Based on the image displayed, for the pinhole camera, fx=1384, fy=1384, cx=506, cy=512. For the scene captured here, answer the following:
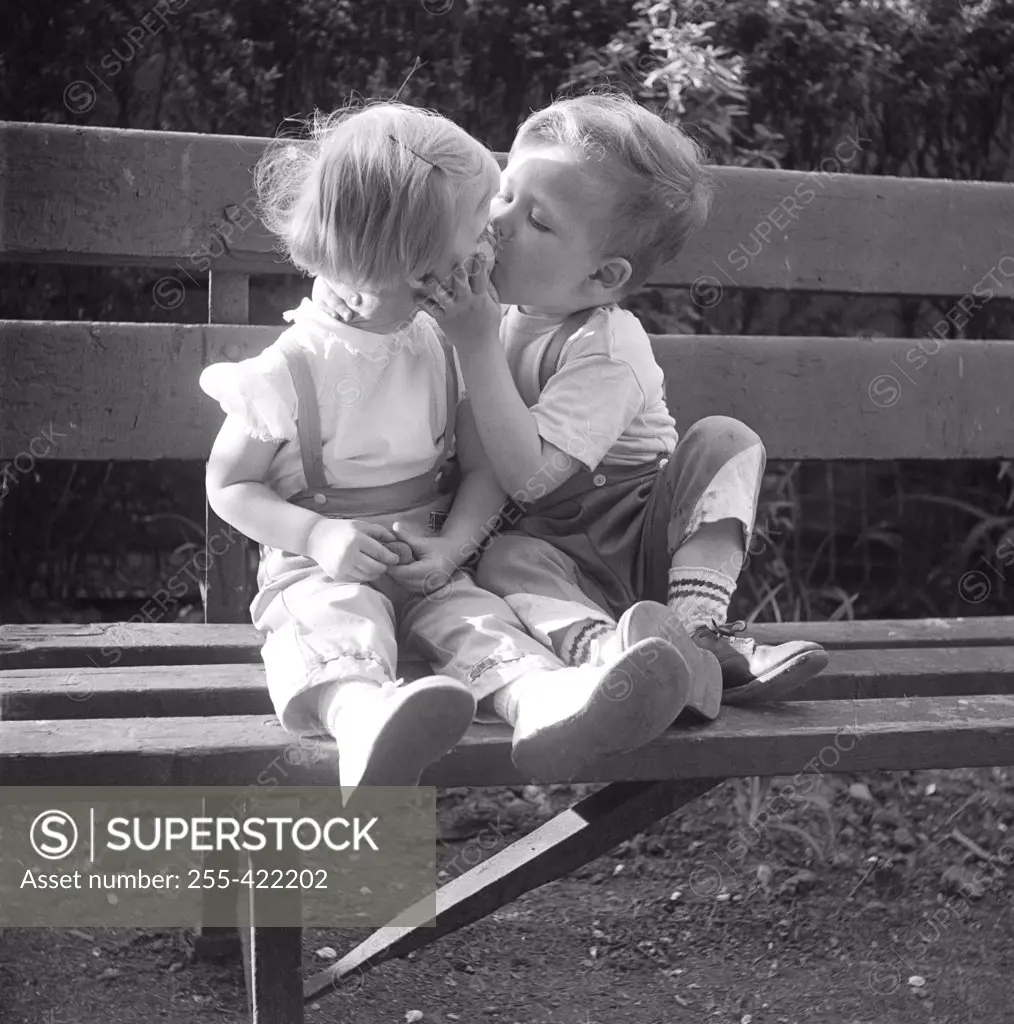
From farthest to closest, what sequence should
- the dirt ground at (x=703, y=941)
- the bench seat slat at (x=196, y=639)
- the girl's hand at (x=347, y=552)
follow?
the dirt ground at (x=703, y=941) < the bench seat slat at (x=196, y=639) < the girl's hand at (x=347, y=552)

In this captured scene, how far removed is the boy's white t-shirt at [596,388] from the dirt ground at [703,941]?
110cm

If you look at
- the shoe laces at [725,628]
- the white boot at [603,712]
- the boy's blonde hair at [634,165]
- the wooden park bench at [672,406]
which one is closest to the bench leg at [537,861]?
the wooden park bench at [672,406]

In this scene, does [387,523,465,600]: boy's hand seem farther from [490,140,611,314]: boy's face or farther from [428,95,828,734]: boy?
[490,140,611,314]: boy's face

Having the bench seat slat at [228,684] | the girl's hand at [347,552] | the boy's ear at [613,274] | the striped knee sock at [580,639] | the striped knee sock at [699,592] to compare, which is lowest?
the bench seat slat at [228,684]

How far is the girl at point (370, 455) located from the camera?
5.58 ft

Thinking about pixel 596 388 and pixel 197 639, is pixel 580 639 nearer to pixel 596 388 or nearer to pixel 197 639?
pixel 596 388

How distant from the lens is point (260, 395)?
1867mm

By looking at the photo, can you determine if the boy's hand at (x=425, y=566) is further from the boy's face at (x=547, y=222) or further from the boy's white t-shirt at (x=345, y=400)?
the boy's face at (x=547, y=222)

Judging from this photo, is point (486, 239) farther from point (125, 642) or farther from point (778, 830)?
point (778, 830)

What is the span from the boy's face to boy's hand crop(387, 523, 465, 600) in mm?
410

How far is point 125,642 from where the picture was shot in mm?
2197

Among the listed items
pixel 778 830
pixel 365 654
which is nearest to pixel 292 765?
pixel 365 654

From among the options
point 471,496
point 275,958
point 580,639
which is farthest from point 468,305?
point 275,958

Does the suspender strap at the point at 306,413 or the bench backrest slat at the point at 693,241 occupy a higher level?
the bench backrest slat at the point at 693,241
